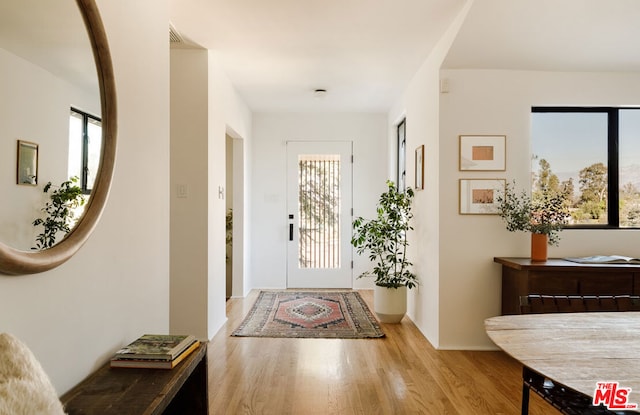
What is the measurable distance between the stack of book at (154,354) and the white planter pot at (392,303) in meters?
2.67

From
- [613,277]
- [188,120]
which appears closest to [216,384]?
[188,120]

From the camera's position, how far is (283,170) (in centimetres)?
589

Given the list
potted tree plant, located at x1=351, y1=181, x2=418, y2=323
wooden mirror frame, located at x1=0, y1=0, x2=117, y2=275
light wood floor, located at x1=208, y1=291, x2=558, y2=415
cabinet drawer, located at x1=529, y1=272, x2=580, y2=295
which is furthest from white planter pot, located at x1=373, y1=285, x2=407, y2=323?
wooden mirror frame, located at x1=0, y1=0, x2=117, y2=275

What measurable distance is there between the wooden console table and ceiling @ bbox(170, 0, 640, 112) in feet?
7.35

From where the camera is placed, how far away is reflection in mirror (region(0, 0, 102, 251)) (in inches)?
42.2

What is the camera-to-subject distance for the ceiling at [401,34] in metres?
2.68

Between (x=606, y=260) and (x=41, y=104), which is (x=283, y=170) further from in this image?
(x=41, y=104)

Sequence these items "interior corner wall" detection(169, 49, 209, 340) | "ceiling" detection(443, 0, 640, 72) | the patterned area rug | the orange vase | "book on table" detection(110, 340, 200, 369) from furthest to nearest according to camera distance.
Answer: the patterned area rug < "interior corner wall" detection(169, 49, 209, 340) < the orange vase < "ceiling" detection(443, 0, 640, 72) < "book on table" detection(110, 340, 200, 369)

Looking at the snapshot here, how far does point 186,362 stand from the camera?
153 centimetres

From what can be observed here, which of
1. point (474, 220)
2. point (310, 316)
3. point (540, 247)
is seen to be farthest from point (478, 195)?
point (310, 316)

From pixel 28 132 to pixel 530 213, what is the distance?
3.25 meters

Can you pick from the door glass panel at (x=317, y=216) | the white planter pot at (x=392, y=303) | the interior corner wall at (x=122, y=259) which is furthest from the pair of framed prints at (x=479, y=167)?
the door glass panel at (x=317, y=216)

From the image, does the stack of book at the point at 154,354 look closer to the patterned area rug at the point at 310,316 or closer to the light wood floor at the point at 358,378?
the light wood floor at the point at 358,378

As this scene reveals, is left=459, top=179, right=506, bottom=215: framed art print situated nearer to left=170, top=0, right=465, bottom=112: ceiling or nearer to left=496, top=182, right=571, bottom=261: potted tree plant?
left=496, top=182, right=571, bottom=261: potted tree plant
